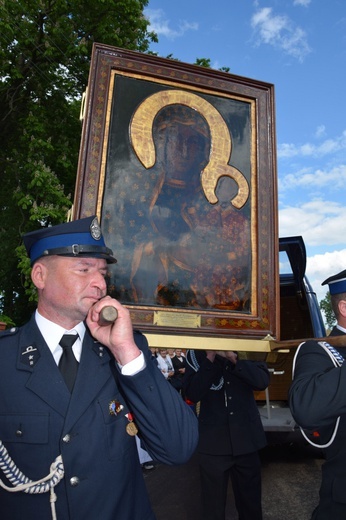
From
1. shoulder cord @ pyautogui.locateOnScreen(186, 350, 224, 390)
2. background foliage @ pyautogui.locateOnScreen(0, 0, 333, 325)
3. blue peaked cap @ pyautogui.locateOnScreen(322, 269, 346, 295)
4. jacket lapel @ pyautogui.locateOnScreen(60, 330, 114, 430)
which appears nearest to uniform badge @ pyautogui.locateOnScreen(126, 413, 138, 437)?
jacket lapel @ pyautogui.locateOnScreen(60, 330, 114, 430)

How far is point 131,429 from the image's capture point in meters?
1.67

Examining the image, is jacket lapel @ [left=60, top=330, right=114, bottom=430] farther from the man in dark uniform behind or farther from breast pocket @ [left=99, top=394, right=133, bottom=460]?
the man in dark uniform behind

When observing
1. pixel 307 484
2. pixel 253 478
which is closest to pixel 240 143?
pixel 253 478

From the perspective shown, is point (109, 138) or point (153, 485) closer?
point (109, 138)

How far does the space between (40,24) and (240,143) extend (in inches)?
387

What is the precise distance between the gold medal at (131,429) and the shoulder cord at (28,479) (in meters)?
0.27

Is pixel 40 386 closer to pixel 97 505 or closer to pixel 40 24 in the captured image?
pixel 97 505

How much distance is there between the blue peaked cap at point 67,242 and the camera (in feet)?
6.03

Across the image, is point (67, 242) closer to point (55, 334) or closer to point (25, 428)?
point (55, 334)

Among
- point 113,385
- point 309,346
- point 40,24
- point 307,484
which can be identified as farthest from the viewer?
point 40,24

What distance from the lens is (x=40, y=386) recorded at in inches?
62.1

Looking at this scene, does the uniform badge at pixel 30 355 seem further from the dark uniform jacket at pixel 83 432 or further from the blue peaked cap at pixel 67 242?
the blue peaked cap at pixel 67 242

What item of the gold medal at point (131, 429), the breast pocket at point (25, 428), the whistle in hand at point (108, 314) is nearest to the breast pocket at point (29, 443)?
the breast pocket at point (25, 428)

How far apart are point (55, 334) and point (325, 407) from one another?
1181mm
